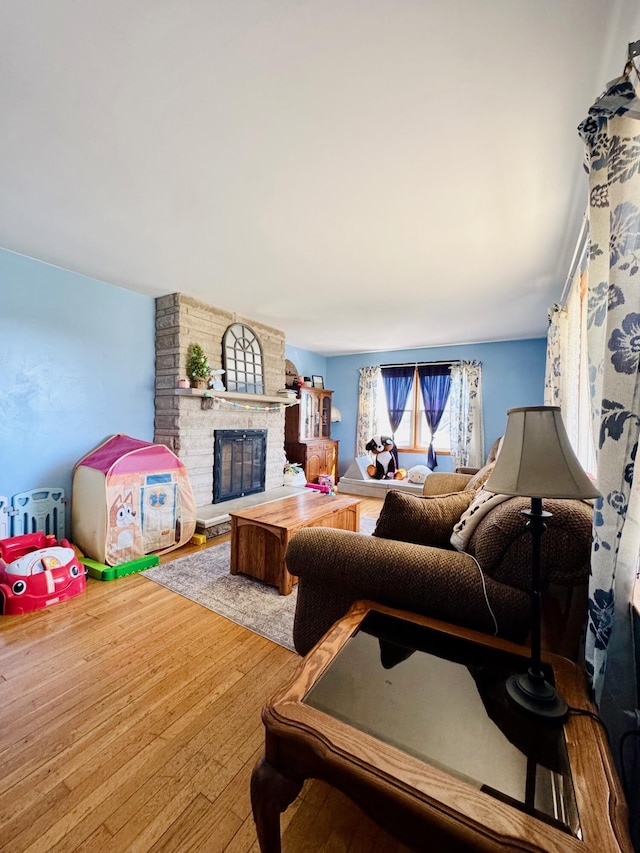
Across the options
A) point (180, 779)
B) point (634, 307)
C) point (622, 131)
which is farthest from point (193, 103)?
point (180, 779)

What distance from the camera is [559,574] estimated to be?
112 cm

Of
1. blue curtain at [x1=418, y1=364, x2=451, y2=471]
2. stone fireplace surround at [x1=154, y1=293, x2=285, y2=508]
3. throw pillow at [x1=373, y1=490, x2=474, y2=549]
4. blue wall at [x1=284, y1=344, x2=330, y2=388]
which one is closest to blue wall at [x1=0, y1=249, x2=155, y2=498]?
stone fireplace surround at [x1=154, y1=293, x2=285, y2=508]

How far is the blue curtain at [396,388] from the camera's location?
20.6 feet

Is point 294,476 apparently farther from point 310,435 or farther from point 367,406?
point 367,406

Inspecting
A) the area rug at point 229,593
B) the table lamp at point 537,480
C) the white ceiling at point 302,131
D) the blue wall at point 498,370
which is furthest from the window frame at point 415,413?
the table lamp at point 537,480

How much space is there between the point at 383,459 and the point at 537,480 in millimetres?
4983

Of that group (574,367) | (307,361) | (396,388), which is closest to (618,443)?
(574,367)

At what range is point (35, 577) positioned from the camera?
88.0 inches

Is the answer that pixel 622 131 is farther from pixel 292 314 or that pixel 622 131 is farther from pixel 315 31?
pixel 292 314

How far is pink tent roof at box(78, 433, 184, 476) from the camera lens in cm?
287

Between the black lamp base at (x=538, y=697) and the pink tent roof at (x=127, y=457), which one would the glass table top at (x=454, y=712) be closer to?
the black lamp base at (x=538, y=697)

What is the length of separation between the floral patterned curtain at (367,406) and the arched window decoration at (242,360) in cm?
236

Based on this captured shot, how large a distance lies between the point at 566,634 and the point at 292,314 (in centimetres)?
386

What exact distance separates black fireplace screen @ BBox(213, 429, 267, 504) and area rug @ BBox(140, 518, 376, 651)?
3.64 feet
